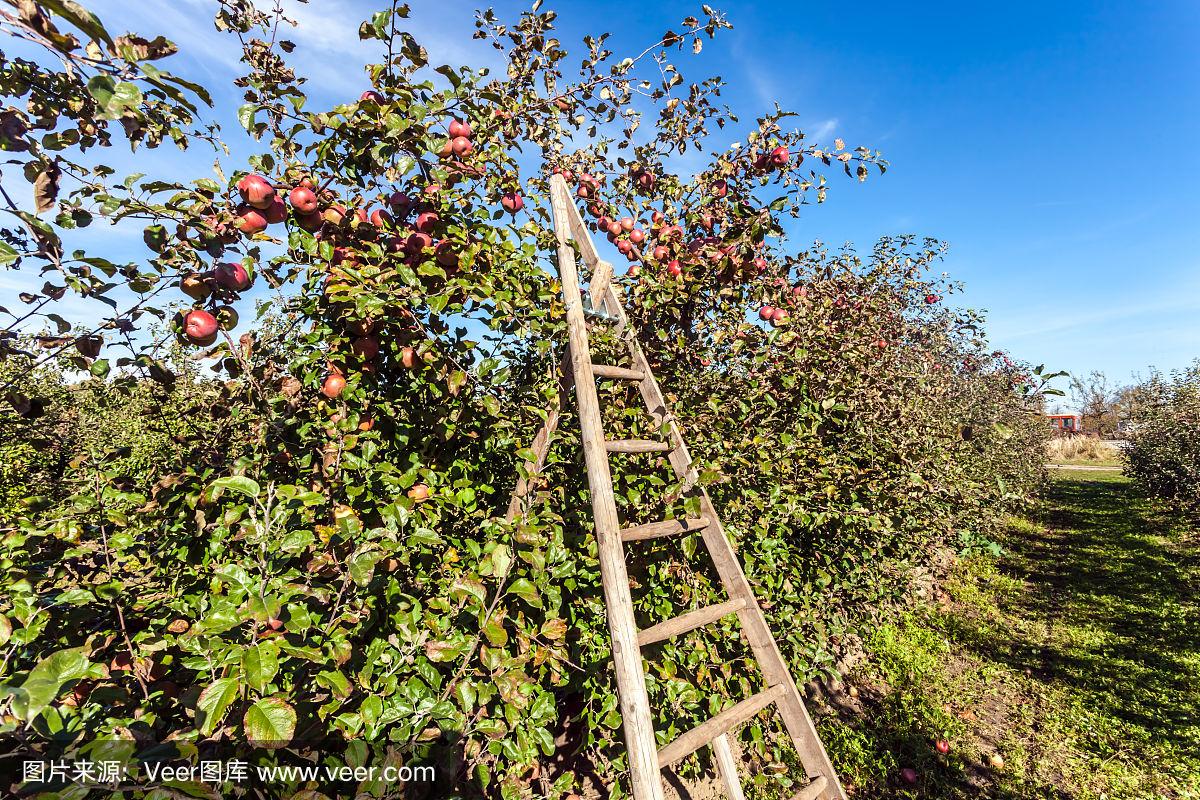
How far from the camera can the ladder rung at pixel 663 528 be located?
6.16 feet

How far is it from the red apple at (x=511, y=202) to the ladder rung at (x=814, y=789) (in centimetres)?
282

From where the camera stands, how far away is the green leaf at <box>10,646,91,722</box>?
69 cm

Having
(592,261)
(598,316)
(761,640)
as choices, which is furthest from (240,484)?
(761,640)

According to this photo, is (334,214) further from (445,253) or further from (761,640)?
(761,640)

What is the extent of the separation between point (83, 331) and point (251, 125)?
33.1 inches

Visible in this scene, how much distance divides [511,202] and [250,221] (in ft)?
3.71

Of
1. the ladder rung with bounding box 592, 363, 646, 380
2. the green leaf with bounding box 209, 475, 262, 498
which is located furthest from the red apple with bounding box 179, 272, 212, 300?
the ladder rung with bounding box 592, 363, 646, 380

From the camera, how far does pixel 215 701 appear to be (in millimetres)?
999

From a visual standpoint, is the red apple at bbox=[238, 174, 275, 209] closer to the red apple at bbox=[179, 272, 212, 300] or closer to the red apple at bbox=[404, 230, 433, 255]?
the red apple at bbox=[179, 272, 212, 300]

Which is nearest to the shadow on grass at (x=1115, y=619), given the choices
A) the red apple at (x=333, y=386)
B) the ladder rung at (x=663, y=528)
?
the ladder rung at (x=663, y=528)

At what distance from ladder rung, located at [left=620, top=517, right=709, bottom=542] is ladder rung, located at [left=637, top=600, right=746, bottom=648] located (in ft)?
1.01

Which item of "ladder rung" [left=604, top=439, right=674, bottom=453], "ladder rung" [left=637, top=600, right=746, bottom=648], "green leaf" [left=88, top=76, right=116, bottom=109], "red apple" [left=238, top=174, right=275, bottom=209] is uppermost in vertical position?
"red apple" [left=238, top=174, right=275, bottom=209]

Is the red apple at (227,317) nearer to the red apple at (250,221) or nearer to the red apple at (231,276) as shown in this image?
the red apple at (231,276)

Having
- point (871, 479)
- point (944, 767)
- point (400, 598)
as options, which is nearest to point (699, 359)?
point (871, 479)
